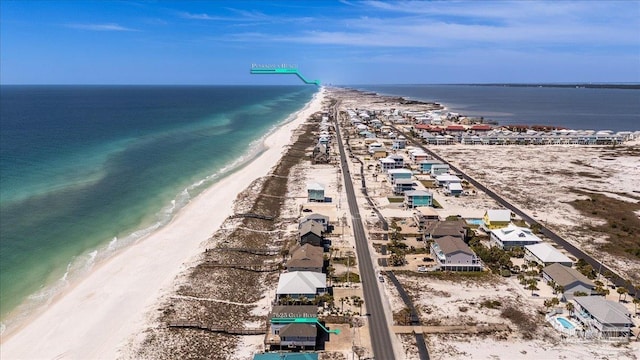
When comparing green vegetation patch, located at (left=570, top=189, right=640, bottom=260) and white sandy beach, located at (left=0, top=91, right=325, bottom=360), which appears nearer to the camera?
white sandy beach, located at (left=0, top=91, right=325, bottom=360)

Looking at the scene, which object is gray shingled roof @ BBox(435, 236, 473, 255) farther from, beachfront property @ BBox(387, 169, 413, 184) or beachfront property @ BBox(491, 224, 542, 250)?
beachfront property @ BBox(387, 169, 413, 184)

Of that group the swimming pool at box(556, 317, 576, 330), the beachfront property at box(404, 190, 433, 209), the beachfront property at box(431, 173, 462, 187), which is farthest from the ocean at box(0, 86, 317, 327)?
the swimming pool at box(556, 317, 576, 330)

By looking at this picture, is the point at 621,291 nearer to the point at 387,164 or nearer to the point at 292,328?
the point at 292,328

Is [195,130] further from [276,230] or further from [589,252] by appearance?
[589,252]

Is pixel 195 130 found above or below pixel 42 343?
above

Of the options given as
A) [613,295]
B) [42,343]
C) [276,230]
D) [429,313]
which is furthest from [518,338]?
[42,343]

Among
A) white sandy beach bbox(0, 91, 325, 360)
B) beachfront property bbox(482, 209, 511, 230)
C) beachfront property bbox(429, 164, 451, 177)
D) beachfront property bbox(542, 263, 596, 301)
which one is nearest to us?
white sandy beach bbox(0, 91, 325, 360)
